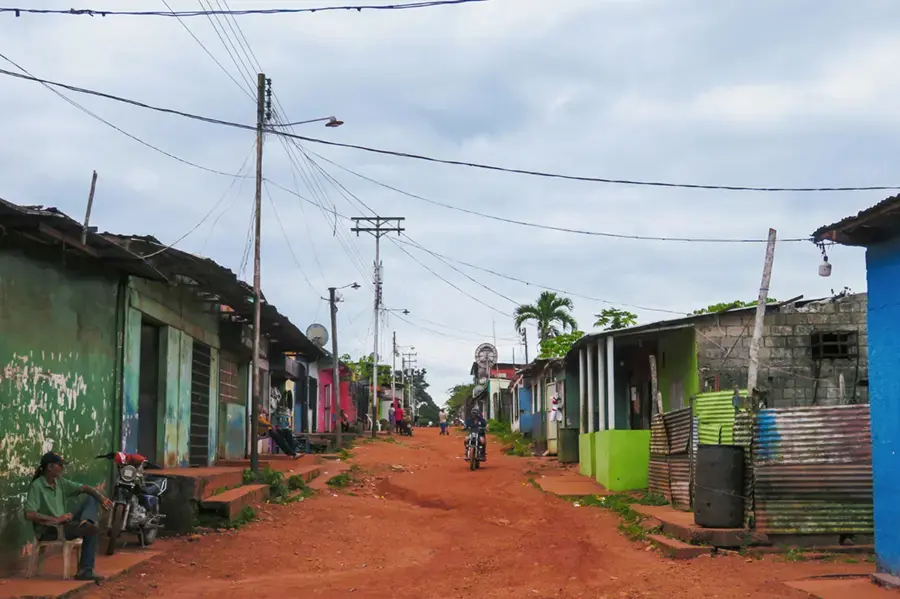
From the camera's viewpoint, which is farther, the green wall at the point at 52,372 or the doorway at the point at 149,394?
the doorway at the point at 149,394

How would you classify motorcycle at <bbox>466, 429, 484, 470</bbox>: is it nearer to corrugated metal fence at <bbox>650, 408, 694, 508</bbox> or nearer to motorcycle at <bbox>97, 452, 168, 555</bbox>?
corrugated metal fence at <bbox>650, 408, 694, 508</bbox>

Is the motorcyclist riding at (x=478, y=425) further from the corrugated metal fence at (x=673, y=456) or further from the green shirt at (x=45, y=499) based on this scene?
the green shirt at (x=45, y=499)

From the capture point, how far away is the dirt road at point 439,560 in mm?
9633

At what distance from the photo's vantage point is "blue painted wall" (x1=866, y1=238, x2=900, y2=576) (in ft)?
29.6

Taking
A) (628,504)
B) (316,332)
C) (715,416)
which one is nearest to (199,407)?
(628,504)

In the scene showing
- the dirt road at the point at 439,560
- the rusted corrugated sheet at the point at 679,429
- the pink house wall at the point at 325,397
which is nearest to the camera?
the dirt road at the point at 439,560

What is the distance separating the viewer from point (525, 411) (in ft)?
133

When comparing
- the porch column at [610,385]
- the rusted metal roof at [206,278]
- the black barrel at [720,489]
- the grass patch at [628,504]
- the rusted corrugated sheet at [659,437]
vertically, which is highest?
the rusted metal roof at [206,278]

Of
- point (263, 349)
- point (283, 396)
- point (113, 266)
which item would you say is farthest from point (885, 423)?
point (283, 396)

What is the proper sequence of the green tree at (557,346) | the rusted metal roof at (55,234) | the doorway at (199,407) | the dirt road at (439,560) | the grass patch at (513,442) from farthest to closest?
1. the green tree at (557,346)
2. the grass patch at (513,442)
3. the doorway at (199,407)
4. the dirt road at (439,560)
5. the rusted metal roof at (55,234)

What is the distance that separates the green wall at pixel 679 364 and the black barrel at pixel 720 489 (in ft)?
19.4

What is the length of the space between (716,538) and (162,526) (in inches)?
279

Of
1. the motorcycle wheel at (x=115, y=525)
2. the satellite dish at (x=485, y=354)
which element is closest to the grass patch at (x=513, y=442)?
the satellite dish at (x=485, y=354)

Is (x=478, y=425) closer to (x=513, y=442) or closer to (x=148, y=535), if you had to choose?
(x=513, y=442)
